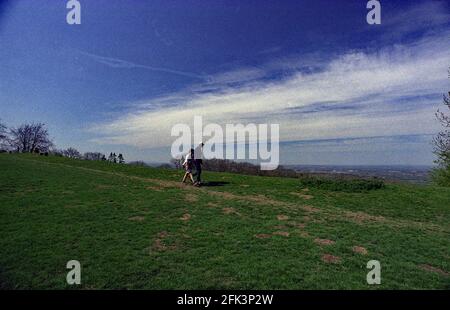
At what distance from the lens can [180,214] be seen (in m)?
12.5

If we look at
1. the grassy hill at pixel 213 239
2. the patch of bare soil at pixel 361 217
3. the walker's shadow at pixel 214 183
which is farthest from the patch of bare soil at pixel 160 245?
the walker's shadow at pixel 214 183

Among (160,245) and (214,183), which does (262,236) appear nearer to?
(160,245)

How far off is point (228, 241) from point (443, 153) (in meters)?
38.8

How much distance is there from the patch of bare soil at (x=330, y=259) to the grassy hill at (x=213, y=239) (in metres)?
0.06

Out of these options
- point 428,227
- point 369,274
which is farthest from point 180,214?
point 428,227

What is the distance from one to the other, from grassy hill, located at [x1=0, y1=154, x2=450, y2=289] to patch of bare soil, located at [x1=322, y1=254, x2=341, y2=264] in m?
0.06

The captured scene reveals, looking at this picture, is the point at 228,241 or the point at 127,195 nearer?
the point at 228,241

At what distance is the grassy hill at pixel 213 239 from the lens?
704cm

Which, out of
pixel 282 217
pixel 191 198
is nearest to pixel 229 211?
pixel 282 217

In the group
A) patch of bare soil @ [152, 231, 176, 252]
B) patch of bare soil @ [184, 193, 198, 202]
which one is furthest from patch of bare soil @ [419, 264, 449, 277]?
patch of bare soil @ [184, 193, 198, 202]

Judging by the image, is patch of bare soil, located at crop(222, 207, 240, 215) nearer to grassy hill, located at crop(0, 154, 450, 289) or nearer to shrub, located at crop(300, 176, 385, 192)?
grassy hill, located at crop(0, 154, 450, 289)

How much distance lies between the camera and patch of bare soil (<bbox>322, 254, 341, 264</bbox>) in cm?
820

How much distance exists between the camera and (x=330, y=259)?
8367 millimetres
